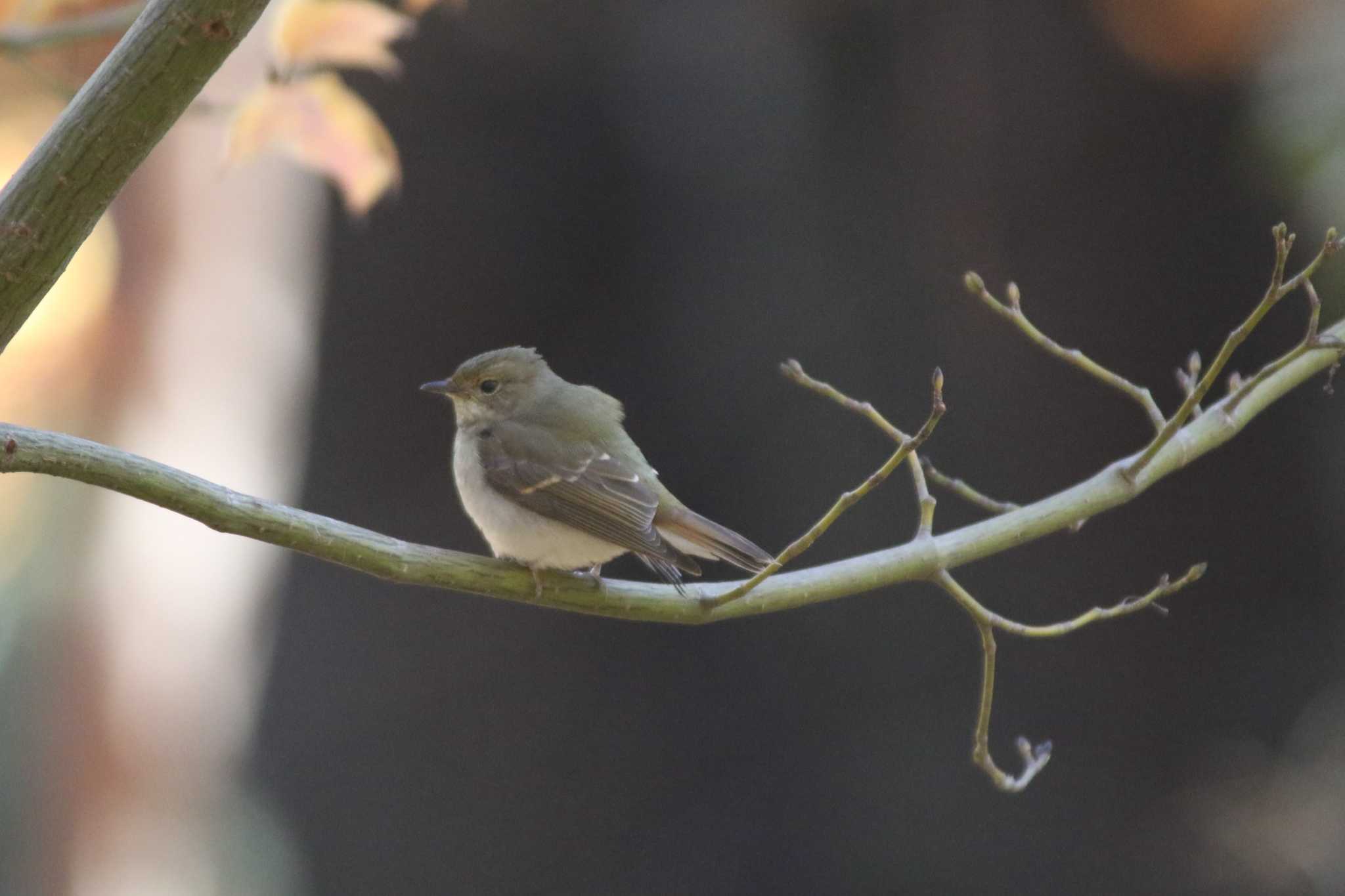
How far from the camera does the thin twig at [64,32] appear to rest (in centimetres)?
197

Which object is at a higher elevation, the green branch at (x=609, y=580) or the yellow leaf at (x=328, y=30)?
the yellow leaf at (x=328, y=30)

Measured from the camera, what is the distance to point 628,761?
466 centimetres

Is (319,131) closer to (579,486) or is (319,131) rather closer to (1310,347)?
(579,486)

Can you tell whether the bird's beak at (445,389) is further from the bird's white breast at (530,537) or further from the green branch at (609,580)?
the green branch at (609,580)

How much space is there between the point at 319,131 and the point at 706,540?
104cm

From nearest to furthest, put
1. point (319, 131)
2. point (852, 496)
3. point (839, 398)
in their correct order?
point (852, 496) < point (839, 398) < point (319, 131)

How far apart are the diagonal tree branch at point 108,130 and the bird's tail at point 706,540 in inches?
44.6

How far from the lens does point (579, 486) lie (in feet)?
8.04

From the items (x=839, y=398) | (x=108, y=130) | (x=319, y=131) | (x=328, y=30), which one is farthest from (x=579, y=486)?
(x=108, y=130)

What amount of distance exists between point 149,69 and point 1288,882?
411 centimetres

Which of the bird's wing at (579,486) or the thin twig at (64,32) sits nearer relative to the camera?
the thin twig at (64,32)

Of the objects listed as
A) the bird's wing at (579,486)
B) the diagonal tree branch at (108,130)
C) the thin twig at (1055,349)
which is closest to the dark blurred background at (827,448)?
the bird's wing at (579,486)

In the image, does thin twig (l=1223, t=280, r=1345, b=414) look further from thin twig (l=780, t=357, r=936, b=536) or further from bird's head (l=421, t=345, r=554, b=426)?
bird's head (l=421, t=345, r=554, b=426)

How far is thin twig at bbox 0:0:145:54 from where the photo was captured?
6.47ft
